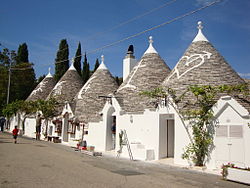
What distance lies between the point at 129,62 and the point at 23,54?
3114cm

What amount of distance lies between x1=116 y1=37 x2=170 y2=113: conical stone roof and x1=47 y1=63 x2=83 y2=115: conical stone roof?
10.6 meters

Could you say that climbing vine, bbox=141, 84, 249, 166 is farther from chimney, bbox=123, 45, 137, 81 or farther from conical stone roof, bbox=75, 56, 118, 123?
conical stone roof, bbox=75, 56, 118, 123

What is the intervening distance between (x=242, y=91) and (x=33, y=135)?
2487 centimetres

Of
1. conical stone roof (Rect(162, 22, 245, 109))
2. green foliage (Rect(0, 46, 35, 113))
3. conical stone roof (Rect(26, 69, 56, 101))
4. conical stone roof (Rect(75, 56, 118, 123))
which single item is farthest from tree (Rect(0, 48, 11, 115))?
conical stone roof (Rect(162, 22, 245, 109))

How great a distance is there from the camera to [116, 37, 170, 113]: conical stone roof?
17.2m

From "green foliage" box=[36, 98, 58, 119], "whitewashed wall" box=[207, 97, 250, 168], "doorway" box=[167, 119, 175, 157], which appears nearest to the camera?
"whitewashed wall" box=[207, 97, 250, 168]

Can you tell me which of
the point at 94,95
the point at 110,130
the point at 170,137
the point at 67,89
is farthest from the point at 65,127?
the point at 170,137

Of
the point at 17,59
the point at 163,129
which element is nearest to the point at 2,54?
the point at 17,59

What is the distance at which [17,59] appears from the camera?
44.7 metres

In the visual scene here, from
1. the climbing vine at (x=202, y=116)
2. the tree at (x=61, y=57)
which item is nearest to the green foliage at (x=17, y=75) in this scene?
the tree at (x=61, y=57)

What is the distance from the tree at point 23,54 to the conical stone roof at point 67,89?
64.0ft

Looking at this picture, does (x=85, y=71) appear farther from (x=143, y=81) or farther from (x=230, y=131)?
(x=230, y=131)

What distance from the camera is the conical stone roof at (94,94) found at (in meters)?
22.7

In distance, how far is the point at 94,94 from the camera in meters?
24.1
